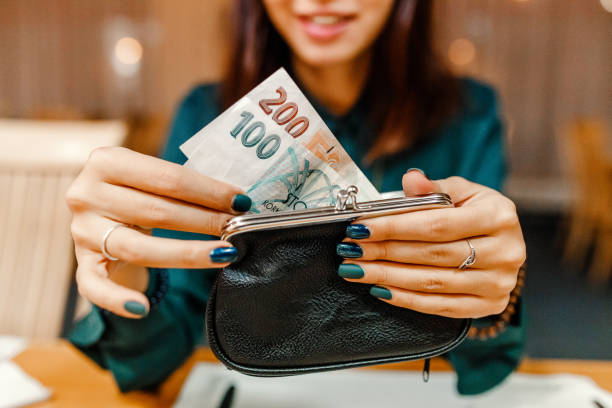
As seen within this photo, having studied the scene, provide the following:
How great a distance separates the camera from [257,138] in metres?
0.35

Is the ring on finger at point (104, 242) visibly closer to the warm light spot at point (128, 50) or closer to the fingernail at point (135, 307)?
the fingernail at point (135, 307)

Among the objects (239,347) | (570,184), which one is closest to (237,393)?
(239,347)

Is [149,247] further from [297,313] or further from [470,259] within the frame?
[470,259]

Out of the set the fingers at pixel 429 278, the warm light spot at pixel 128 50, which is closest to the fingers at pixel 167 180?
the fingers at pixel 429 278

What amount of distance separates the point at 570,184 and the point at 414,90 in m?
4.09

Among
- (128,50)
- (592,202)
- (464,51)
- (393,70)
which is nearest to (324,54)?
(393,70)

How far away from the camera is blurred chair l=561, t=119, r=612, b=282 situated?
9.08ft

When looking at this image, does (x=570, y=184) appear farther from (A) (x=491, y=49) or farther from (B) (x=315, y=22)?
(B) (x=315, y=22)

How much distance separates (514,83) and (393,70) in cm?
413

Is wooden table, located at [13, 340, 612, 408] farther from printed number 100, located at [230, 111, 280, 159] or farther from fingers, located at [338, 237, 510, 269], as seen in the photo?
printed number 100, located at [230, 111, 280, 159]

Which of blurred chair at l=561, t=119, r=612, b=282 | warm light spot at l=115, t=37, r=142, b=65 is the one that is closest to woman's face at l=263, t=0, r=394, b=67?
blurred chair at l=561, t=119, r=612, b=282

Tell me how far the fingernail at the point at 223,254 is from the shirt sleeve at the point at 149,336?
185mm

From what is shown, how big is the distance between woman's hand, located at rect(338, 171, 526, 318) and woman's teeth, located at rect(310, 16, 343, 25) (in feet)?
0.97

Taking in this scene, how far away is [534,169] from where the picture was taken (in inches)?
173
